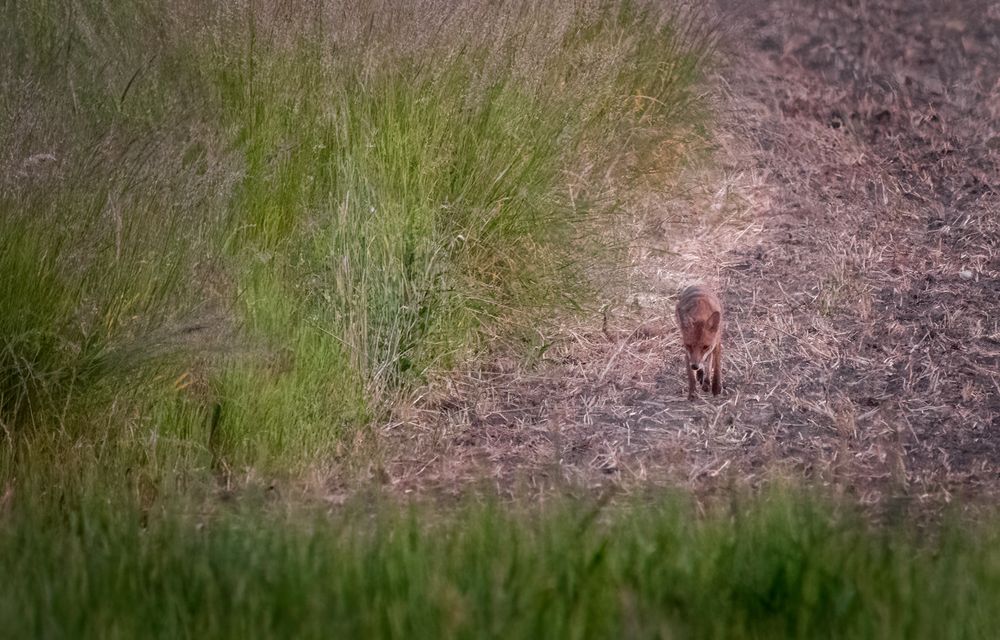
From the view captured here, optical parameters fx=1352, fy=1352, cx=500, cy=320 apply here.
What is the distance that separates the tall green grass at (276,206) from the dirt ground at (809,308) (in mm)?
372

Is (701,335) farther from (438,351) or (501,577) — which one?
(501,577)

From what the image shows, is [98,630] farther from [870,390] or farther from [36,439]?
[870,390]

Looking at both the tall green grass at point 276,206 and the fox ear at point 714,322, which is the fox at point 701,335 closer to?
the fox ear at point 714,322

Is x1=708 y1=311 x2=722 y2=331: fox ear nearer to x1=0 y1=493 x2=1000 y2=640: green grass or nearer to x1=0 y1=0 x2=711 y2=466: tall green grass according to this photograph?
x1=0 y1=0 x2=711 y2=466: tall green grass

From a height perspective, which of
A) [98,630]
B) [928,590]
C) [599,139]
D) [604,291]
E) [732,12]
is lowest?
[98,630]

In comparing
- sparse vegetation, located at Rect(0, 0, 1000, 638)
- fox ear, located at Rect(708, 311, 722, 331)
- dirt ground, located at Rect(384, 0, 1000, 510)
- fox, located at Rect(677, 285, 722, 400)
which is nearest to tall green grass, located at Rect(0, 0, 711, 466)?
sparse vegetation, located at Rect(0, 0, 1000, 638)

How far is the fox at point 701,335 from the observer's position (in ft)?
18.2

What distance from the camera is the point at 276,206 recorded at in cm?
555

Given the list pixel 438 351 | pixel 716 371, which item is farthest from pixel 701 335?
pixel 438 351

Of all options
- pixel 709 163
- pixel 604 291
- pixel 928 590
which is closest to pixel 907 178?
pixel 709 163

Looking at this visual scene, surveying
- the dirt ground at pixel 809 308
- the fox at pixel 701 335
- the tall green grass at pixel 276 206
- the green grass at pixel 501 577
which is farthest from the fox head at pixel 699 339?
the green grass at pixel 501 577

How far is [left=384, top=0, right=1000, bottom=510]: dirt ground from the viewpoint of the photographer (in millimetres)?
→ 5051

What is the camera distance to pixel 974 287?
6672 mm

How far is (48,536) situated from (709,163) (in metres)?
5.51
